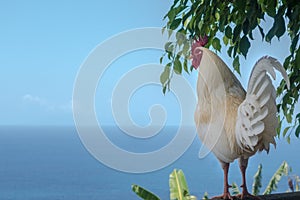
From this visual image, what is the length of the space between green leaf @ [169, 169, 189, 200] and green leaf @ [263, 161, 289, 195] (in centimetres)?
A: 83

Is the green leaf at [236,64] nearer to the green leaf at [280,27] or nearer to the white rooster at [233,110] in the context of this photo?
the white rooster at [233,110]

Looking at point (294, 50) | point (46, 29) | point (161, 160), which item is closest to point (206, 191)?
point (161, 160)

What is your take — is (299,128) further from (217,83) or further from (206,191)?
(206,191)

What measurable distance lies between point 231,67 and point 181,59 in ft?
0.44

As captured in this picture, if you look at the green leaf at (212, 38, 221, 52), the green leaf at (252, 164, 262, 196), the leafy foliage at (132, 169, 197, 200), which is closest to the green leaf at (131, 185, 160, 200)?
the leafy foliage at (132, 169, 197, 200)

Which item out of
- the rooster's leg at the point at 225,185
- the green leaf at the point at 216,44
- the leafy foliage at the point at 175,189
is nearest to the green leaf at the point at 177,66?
the green leaf at the point at 216,44

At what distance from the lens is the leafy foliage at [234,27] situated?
0.98m

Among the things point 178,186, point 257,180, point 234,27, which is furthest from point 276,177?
point 234,27

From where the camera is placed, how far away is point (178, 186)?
1.40 meters

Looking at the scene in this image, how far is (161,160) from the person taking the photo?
111cm

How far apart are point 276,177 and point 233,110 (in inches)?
47.4

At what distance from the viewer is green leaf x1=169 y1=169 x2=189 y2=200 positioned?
54.0 inches

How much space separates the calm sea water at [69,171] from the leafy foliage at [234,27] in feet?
0.98

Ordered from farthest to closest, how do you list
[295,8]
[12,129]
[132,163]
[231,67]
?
1. [12,129]
2. [231,67]
3. [132,163]
4. [295,8]
